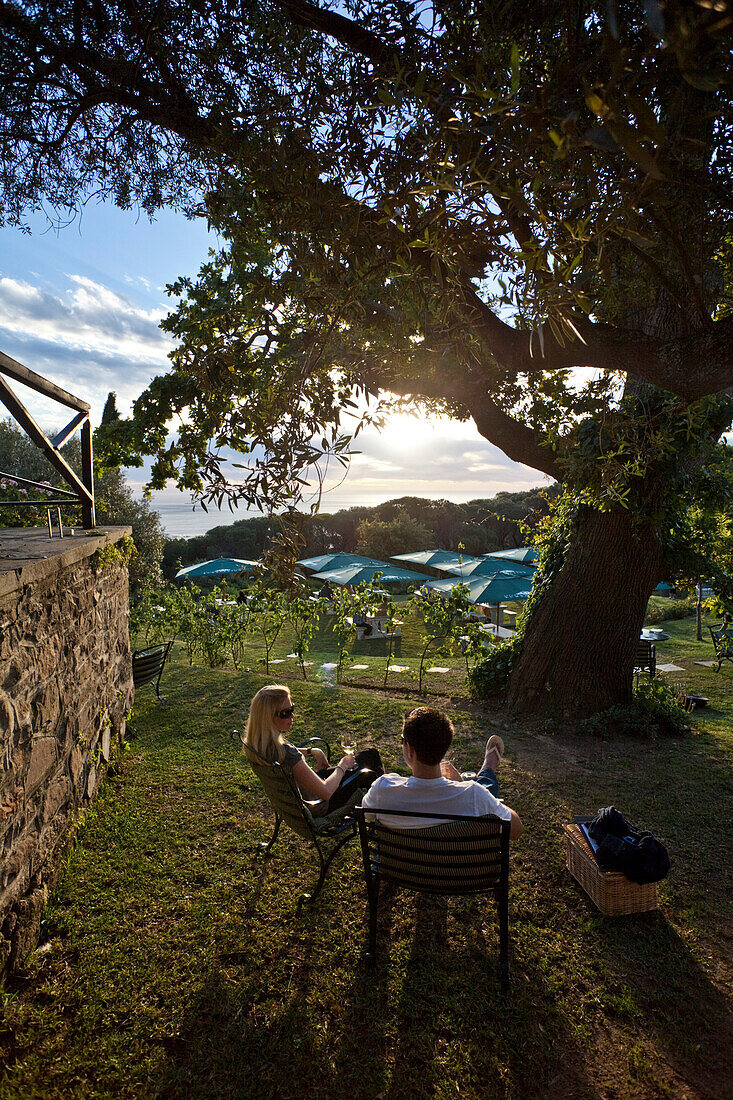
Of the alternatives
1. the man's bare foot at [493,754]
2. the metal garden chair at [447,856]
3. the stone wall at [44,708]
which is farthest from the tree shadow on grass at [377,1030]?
the stone wall at [44,708]

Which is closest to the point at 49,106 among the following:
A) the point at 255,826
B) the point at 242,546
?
the point at 255,826

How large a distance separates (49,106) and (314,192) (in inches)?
134

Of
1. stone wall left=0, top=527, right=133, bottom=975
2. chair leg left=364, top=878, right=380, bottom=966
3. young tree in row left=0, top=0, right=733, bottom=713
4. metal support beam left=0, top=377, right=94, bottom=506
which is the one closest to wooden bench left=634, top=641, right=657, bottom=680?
young tree in row left=0, top=0, right=733, bottom=713

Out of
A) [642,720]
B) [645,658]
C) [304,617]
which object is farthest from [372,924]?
[645,658]

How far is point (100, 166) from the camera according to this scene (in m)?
4.69

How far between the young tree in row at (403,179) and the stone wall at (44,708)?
3.89 feet

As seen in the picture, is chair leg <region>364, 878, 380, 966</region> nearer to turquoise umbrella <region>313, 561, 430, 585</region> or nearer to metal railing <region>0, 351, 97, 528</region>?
metal railing <region>0, 351, 97, 528</region>

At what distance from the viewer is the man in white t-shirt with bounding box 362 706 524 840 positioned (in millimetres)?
2639

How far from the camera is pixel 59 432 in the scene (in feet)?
13.6

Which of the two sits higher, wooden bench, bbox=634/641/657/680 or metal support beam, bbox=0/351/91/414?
metal support beam, bbox=0/351/91/414

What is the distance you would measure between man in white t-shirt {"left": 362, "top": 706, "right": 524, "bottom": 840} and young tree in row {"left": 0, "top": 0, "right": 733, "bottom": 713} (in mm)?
1373

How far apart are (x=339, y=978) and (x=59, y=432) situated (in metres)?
3.92

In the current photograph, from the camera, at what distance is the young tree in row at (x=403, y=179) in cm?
154

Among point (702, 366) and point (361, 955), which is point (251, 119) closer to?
point (702, 366)
